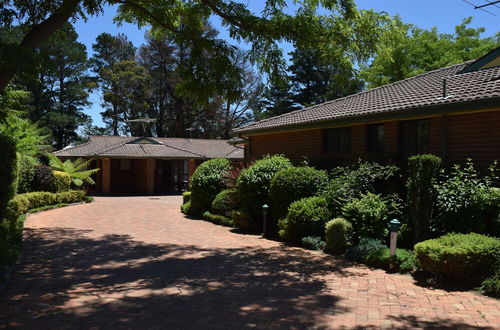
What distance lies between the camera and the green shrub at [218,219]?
14.6m

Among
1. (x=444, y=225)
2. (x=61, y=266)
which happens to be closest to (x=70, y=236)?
(x=61, y=266)

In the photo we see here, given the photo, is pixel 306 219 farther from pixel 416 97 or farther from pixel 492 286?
pixel 416 97

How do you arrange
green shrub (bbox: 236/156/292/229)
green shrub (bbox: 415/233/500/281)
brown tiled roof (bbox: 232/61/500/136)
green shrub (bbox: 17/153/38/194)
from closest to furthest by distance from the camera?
green shrub (bbox: 415/233/500/281), brown tiled roof (bbox: 232/61/500/136), green shrub (bbox: 236/156/292/229), green shrub (bbox: 17/153/38/194)

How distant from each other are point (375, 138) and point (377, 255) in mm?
5834

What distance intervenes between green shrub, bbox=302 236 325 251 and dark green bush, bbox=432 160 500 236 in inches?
105

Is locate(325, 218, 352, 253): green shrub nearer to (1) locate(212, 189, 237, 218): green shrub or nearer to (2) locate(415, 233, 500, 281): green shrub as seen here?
(2) locate(415, 233, 500, 281): green shrub

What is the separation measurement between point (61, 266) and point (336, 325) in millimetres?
5695

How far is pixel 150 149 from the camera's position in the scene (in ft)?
105

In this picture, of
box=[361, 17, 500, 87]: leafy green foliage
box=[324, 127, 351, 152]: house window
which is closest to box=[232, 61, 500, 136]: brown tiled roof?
box=[324, 127, 351, 152]: house window

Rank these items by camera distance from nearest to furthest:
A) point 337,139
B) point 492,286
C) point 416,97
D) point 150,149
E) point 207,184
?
point 492,286 < point 416,97 < point 337,139 < point 207,184 < point 150,149

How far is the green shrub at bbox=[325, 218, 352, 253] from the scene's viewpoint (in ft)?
31.5

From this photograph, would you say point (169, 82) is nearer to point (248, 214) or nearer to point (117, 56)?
point (117, 56)

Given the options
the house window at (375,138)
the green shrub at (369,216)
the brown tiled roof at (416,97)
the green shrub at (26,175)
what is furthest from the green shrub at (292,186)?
the green shrub at (26,175)

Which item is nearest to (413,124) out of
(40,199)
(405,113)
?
(405,113)
